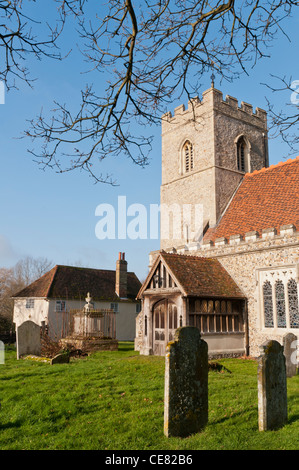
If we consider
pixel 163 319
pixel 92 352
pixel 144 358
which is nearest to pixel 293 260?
pixel 163 319

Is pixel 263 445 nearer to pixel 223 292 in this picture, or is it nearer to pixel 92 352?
pixel 223 292

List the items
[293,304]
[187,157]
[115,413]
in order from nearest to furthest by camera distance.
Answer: [115,413]
[293,304]
[187,157]

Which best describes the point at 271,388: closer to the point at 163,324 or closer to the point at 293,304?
the point at 293,304

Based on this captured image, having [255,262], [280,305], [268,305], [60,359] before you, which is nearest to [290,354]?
[280,305]

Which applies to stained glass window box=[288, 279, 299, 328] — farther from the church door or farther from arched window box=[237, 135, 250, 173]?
arched window box=[237, 135, 250, 173]

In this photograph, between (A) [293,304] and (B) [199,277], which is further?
(B) [199,277]

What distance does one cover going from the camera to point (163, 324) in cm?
1642

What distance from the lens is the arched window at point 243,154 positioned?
2381cm

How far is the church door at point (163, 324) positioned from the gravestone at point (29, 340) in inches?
194

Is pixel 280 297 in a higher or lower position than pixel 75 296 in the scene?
lower

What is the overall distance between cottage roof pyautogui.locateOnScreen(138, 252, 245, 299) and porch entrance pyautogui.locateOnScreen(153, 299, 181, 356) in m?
1.16

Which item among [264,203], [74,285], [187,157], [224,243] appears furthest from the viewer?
[74,285]

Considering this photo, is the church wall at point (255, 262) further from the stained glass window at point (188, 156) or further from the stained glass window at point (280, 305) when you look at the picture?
the stained glass window at point (188, 156)

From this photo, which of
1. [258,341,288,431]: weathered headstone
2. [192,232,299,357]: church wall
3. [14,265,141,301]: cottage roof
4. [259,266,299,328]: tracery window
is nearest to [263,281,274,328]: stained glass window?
[259,266,299,328]: tracery window
